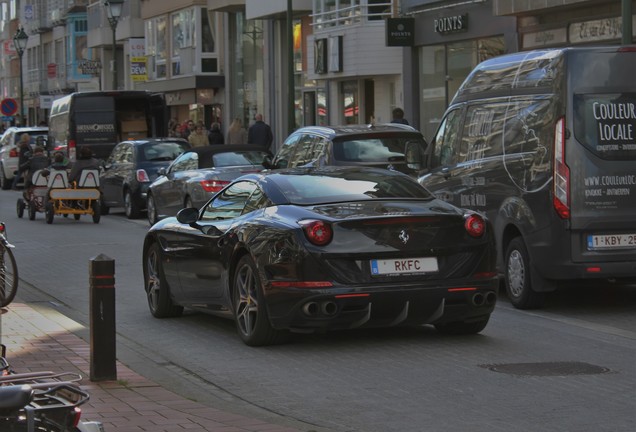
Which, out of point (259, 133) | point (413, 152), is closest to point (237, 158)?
point (413, 152)

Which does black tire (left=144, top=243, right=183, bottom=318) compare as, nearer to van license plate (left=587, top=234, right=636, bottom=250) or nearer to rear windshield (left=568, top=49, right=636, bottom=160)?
van license plate (left=587, top=234, right=636, bottom=250)

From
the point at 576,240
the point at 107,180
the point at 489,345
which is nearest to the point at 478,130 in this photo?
the point at 576,240

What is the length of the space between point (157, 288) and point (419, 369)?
3.95 m

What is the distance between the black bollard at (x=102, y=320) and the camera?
350 inches

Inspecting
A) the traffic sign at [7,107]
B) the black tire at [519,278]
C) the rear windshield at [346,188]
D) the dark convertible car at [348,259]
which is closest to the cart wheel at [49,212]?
the black tire at [519,278]

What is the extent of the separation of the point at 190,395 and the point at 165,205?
1637 cm

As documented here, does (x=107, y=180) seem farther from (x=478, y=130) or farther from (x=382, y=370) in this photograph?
(x=382, y=370)

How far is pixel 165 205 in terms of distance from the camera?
25000 millimetres

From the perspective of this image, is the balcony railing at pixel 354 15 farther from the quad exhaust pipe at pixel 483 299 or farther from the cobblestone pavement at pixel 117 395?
the quad exhaust pipe at pixel 483 299

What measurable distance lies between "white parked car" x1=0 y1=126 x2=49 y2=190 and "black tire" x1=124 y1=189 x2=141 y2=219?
15.8 metres

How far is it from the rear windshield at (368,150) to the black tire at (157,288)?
5.98 meters

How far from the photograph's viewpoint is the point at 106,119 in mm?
37969

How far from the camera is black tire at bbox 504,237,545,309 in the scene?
12742 millimetres

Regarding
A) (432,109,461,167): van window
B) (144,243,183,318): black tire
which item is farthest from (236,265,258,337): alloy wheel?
(432,109,461,167): van window
